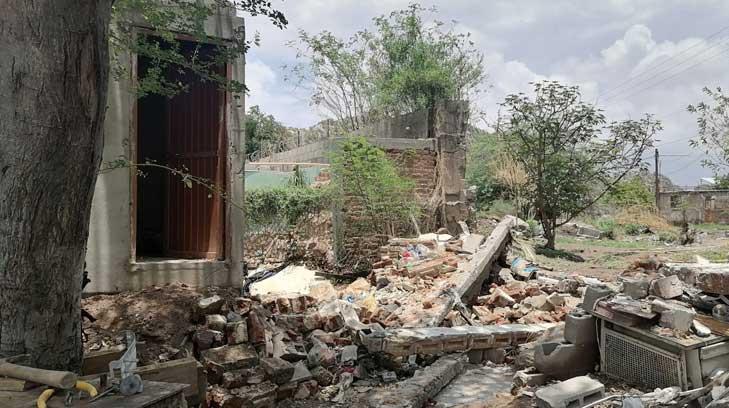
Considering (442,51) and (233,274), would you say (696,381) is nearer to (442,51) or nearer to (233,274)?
(233,274)

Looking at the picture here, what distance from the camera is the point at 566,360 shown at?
4.50 m

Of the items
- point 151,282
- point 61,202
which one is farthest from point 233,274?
point 61,202

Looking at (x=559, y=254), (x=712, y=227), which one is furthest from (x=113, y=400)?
(x=712, y=227)

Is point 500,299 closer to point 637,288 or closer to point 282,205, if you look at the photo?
point 637,288

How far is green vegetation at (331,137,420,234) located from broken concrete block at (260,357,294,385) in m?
5.99

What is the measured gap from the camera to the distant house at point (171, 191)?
555 centimetres

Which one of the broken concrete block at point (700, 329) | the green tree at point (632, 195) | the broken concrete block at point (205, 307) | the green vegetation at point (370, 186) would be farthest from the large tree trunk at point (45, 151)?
the green tree at point (632, 195)

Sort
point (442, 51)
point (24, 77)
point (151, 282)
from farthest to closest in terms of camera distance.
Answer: point (442, 51)
point (151, 282)
point (24, 77)

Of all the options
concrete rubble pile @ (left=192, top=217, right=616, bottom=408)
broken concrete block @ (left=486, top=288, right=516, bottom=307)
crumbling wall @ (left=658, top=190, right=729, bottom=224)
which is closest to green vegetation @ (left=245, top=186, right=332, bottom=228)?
concrete rubble pile @ (left=192, top=217, right=616, bottom=408)

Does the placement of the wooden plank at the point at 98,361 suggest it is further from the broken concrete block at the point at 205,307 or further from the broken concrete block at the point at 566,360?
the broken concrete block at the point at 566,360

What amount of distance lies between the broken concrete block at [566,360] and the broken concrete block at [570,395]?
0.73 metres

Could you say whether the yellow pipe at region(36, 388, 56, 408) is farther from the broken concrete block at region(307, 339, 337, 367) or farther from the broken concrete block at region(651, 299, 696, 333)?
the broken concrete block at region(651, 299, 696, 333)

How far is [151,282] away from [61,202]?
3.51m

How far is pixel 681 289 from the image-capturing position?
4.79 m
